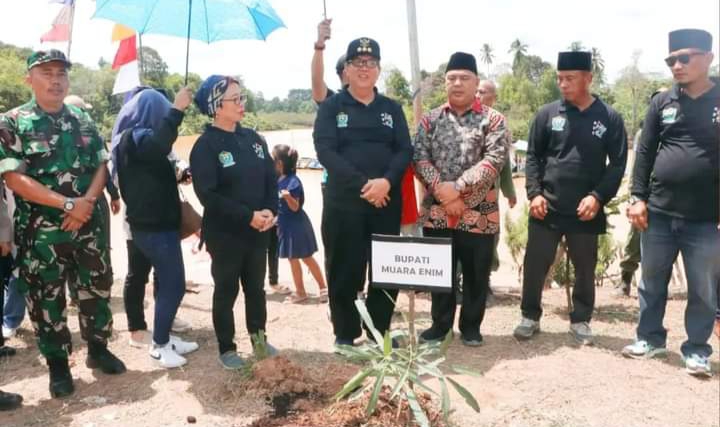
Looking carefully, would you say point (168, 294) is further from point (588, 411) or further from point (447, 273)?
point (588, 411)

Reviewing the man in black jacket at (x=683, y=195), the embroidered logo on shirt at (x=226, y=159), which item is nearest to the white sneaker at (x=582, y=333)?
the man in black jacket at (x=683, y=195)

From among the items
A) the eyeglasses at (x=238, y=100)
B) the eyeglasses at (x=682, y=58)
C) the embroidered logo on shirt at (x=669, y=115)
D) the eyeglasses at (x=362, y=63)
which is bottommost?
→ the embroidered logo on shirt at (x=669, y=115)

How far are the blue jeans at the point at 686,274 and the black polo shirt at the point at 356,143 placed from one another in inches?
70.5

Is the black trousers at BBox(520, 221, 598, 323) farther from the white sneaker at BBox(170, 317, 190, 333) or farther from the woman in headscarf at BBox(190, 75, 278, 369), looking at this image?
the white sneaker at BBox(170, 317, 190, 333)

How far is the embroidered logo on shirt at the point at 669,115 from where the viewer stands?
388cm

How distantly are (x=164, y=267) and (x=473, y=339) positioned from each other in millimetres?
2243

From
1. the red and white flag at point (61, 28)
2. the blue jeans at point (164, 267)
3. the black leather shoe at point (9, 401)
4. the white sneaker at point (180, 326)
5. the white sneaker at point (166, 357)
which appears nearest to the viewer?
the black leather shoe at point (9, 401)

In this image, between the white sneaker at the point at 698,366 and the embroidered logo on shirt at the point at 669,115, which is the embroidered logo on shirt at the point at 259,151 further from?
the white sneaker at the point at 698,366

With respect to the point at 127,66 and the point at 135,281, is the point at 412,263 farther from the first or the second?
the point at 127,66

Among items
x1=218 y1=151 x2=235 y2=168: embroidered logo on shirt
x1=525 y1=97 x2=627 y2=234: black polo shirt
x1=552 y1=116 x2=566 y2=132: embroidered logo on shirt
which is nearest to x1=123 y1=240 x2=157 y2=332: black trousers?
x1=218 y1=151 x2=235 y2=168: embroidered logo on shirt

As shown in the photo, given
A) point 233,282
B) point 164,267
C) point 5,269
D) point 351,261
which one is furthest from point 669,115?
point 5,269

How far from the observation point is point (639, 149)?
4.17m

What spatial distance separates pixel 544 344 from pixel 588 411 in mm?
1081

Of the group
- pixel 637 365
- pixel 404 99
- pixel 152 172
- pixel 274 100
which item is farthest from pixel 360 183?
pixel 274 100
